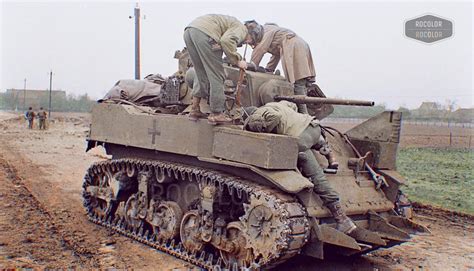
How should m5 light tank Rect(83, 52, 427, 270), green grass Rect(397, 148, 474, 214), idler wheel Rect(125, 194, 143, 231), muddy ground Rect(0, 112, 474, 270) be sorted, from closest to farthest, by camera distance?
m5 light tank Rect(83, 52, 427, 270)
muddy ground Rect(0, 112, 474, 270)
idler wheel Rect(125, 194, 143, 231)
green grass Rect(397, 148, 474, 214)

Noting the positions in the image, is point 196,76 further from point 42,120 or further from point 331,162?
point 42,120

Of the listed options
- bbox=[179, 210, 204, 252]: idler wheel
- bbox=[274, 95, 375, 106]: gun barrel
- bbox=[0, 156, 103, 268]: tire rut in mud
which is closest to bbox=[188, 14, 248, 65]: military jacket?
bbox=[274, 95, 375, 106]: gun barrel

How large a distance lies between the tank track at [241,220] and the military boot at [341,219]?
18.2 inches

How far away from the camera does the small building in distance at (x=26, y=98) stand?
78.3 metres

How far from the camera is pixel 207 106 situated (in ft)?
28.5

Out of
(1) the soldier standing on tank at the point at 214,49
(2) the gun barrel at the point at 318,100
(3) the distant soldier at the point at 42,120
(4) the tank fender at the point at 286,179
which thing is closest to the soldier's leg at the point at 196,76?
(1) the soldier standing on tank at the point at 214,49

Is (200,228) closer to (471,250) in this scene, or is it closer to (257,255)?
(257,255)

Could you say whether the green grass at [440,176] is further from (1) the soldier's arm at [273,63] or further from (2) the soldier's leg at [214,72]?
(2) the soldier's leg at [214,72]

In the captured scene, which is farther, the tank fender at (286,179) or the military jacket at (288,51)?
the military jacket at (288,51)

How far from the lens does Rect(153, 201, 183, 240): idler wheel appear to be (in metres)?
8.70

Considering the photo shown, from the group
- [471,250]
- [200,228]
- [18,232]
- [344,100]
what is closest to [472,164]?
[471,250]

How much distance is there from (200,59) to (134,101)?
9.21 feet

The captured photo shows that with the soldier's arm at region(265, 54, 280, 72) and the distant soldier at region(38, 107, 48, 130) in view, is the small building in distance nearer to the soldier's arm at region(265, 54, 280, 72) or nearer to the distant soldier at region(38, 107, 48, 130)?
the distant soldier at region(38, 107, 48, 130)

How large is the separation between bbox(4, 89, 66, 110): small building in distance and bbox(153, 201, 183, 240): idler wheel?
72814mm
